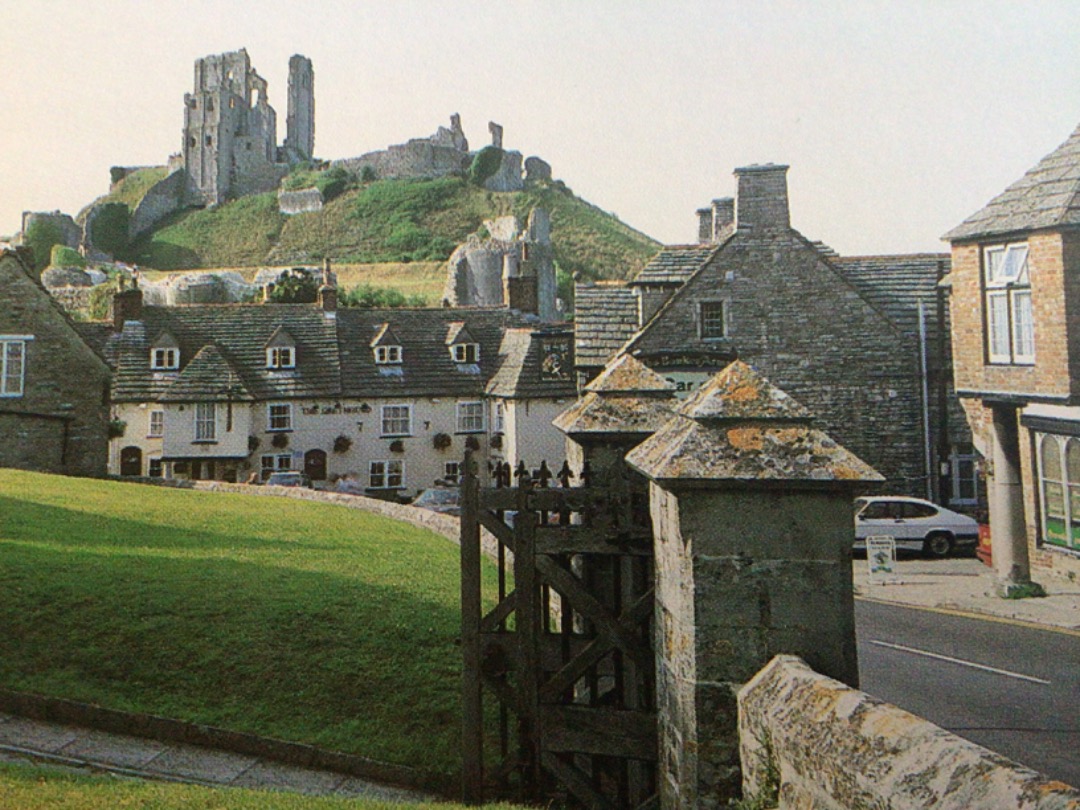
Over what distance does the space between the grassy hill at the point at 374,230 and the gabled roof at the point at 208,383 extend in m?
63.5

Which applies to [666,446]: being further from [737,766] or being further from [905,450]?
[905,450]

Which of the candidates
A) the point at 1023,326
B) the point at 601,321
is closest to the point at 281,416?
the point at 601,321

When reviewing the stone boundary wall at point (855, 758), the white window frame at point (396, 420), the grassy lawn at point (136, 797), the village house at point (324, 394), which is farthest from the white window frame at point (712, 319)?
the stone boundary wall at point (855, 758)

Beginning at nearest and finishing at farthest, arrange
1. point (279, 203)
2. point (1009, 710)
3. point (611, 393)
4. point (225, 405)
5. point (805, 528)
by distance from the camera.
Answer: point (805, 528) → point (611, 393) → point (1009, 710) → point (225, 405) → point (279, 203)

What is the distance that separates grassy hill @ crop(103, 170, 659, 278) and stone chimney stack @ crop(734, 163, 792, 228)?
7462 centimetres

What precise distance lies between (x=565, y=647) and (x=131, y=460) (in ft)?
115

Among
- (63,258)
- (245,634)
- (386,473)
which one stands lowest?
(245,634)

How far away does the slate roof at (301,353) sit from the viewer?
1462 inches

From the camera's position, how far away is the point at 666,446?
443 cm

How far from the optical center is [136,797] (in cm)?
607

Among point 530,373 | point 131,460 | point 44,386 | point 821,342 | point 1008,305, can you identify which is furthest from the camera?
point 131,460

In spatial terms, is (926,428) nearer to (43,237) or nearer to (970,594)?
(970,594)

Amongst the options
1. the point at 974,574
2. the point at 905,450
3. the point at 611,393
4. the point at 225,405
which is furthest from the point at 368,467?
the point at 611,393

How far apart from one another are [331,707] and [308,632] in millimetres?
1539
